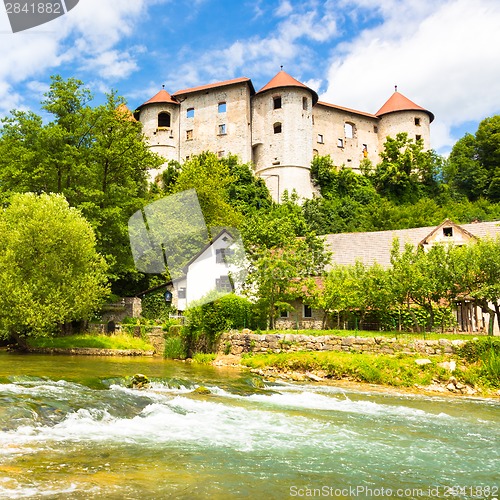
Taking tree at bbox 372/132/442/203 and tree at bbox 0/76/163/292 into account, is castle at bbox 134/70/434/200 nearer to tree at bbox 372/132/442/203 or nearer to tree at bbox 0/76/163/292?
tree at bbox 372/132/442/203

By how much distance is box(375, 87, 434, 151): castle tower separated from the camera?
72250 millimetres

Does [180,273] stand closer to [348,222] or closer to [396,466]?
[348,222]

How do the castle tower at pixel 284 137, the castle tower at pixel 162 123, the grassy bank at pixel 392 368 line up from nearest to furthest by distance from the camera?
the grassy bank at pixel 392 368, the castle tower at pixel 284 137, the castle tower at pixel 162 123

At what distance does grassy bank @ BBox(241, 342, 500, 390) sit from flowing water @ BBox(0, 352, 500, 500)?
2.18 meters

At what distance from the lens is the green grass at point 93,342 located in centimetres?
2834

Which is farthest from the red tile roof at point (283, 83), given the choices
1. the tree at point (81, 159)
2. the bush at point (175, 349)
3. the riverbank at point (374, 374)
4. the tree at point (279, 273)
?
the riverbank at point (374, 374)

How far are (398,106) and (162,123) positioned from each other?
34109mm

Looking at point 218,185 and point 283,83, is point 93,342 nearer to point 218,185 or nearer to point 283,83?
point 218,185

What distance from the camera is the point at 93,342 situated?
29.0 metres

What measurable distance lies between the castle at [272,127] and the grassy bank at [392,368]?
44052mm

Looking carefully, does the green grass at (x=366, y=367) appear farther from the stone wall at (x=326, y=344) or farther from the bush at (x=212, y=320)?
the bush at (x=212, y=320)

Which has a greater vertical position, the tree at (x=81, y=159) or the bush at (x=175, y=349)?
the tree at (x=81, y=159)

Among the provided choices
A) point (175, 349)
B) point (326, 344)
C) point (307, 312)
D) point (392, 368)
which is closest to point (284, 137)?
point (307, 312)

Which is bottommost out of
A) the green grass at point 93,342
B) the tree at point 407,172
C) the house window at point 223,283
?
the green grass at point 93,342
